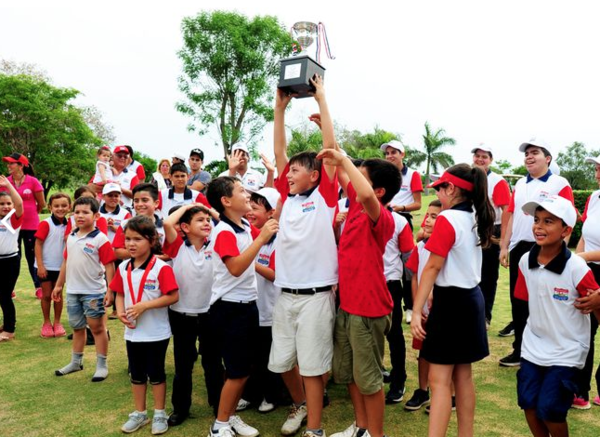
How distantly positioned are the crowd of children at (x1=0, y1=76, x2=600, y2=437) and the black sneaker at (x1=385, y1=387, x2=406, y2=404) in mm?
12

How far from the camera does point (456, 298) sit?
9.61 feet

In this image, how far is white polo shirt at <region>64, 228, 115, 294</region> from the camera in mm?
4586

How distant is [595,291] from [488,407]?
166 cm

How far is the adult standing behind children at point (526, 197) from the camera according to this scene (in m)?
4.54

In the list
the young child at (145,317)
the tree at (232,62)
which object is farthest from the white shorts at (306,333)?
the tree at (232,62)

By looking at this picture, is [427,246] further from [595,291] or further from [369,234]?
[595,291]

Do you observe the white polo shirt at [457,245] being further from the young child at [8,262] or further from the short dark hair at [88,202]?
the young child at [8,262]

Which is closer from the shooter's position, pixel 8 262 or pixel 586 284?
pixel 586 284

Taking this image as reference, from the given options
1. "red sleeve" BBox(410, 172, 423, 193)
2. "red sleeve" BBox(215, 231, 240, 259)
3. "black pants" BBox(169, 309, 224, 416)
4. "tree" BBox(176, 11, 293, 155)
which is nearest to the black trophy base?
"red sleeve" BBox(215, 231, 240, 259)

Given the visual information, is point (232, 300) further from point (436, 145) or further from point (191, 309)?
point (436, 145)

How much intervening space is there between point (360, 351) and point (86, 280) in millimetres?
2888

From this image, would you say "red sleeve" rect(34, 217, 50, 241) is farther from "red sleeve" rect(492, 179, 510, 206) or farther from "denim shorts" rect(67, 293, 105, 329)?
"red sleeve" rect(492, 179, 510, 206)

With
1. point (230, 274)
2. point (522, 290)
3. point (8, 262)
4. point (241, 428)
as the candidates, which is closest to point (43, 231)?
point (8, 262)

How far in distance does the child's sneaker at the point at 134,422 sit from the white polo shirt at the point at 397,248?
2210mm
